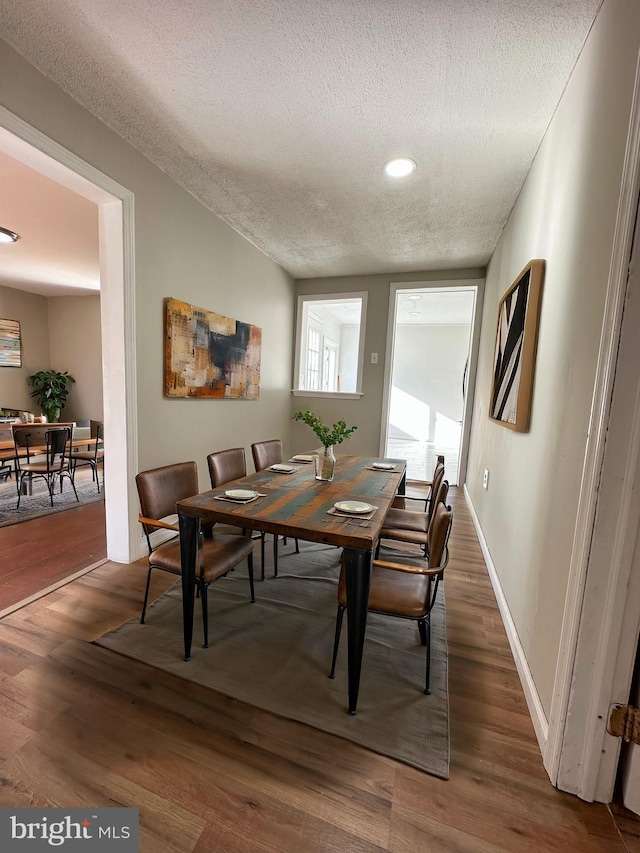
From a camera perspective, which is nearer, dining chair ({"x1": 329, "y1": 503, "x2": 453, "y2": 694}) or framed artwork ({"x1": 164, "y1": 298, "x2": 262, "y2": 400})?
dining chair ({"x1": 329, "y1": 503, "x2": 453, "y2": 694})

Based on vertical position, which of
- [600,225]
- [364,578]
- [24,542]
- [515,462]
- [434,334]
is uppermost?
[434,334]

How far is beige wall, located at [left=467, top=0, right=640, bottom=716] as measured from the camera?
1.16 m

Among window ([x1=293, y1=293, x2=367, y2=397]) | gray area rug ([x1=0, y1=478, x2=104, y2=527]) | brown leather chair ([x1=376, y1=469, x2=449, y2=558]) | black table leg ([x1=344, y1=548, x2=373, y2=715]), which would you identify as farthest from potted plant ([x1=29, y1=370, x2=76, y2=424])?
black table leg ([x1=344, y1=548, x2=373, y2=715])

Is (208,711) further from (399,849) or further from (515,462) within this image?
(515,462)

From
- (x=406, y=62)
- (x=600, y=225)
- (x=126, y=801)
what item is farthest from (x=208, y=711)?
(x=406, y=62)

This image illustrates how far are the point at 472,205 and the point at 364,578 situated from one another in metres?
3.01

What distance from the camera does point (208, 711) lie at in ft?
4.51

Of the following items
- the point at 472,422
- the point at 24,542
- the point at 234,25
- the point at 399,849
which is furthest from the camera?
the point at 472,422

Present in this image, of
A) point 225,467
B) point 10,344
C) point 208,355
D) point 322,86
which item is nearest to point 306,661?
point 225,467

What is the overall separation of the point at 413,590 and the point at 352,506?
45 centimetres

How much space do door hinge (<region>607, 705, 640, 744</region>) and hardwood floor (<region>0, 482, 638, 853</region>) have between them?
25 cm

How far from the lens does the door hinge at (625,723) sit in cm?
107

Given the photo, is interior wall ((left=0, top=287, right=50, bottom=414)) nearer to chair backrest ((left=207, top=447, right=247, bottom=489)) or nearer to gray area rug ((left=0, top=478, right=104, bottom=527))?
gray area rug ((left=0, top=478, right=104, bottom=527))

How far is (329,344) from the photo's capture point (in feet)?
27.2
